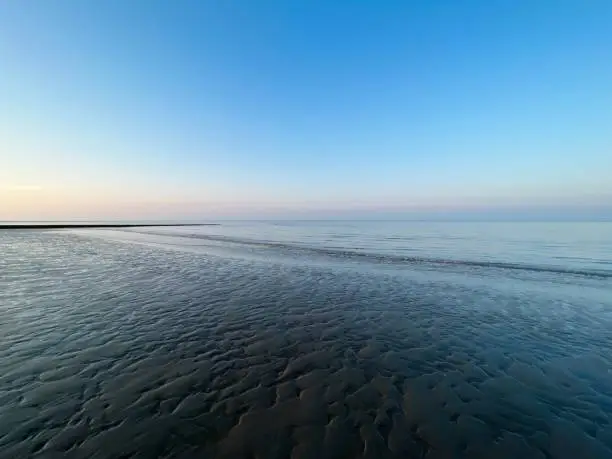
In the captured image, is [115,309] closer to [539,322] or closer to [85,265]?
[85,265]

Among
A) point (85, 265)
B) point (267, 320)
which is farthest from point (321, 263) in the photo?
point (85, 265)

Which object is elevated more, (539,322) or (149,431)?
(149,431)

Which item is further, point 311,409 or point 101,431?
point 311,409

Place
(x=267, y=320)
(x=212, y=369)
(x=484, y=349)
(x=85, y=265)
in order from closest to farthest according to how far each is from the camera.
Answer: (x=212, y=369) → (x=484, y=349) → (x=267, y=320) → (x=85, y=265)

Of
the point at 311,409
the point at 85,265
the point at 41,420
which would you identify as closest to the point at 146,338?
the point at 41,420

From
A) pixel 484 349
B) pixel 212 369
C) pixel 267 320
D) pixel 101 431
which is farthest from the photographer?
pixel 267 320

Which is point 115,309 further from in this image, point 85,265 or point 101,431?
point 85,265
